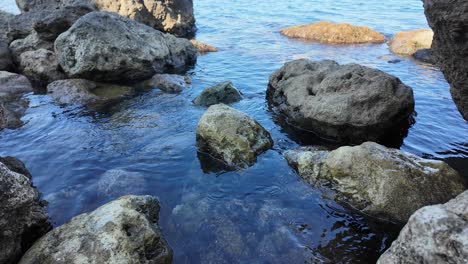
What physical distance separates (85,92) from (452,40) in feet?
40.0

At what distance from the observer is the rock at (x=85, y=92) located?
48.2 ft

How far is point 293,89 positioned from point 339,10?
2147 cm

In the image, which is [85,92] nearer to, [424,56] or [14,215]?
[14,215]

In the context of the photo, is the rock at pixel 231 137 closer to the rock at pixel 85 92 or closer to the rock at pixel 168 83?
the rock at pixel 168 83

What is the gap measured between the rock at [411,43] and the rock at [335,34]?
1.64 metres

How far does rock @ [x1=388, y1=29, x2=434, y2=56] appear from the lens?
21.1m

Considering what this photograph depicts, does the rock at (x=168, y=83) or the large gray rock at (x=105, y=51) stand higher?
the large gray rock at (x=105, y=51)

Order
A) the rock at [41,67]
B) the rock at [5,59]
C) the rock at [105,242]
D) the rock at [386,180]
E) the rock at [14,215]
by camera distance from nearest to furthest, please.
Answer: the rock at [105,242] < the rock at [14,215] < the rock at [386,180] < the rock at [41,67] < the rock at [5,59]

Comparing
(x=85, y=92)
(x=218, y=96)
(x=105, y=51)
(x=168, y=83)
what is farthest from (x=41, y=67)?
(x=218, y=96)

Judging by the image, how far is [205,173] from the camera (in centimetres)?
981

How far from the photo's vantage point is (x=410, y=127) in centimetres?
1216

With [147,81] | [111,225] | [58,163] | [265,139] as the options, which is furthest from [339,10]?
[111,225]

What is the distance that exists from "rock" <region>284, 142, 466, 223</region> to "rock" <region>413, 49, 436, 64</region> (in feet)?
42.4

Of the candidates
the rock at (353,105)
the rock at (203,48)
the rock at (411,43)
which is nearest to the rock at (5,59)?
the rock at (203,48)
